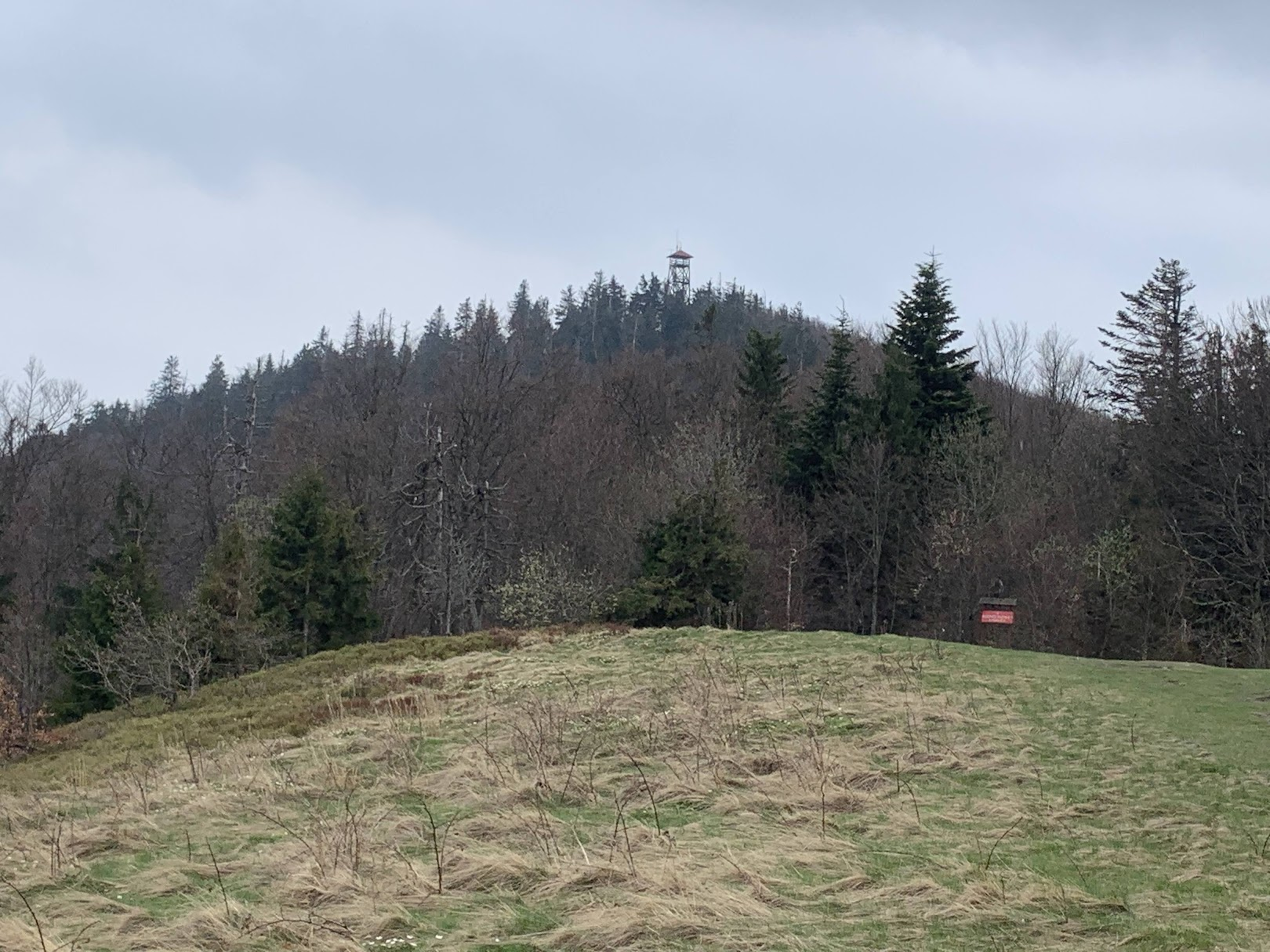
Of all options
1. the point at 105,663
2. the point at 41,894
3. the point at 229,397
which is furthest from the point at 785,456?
the point at 229,397

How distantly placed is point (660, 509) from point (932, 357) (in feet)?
56.4

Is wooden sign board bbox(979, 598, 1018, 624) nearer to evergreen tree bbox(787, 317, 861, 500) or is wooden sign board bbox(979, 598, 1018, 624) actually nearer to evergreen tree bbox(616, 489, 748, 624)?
evergreen tree bbox(616, 489, 748, 624)

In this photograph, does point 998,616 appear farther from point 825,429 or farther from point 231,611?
point 825,429

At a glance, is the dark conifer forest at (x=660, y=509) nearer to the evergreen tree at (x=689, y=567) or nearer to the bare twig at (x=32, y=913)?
the evergreen tree at (x=689, y=567)

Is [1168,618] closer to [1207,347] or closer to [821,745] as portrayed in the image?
[1207,347]

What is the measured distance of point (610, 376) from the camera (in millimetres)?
54344

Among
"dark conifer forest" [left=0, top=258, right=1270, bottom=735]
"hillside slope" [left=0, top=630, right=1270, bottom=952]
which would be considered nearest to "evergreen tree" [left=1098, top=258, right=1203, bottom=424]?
"dark conifer forest" [left=0, top=258, right=1270, bottom=735]

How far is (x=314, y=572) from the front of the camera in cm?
2794

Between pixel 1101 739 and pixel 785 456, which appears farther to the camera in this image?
pixel 785 456

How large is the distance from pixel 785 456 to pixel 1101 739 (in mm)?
30178

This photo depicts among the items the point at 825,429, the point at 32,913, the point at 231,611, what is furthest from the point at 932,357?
the point at 32,913

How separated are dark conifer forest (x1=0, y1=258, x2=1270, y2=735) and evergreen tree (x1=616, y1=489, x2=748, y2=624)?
0.06m

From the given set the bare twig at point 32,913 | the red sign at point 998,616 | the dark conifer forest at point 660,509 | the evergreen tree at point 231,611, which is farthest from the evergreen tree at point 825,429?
the bare twig at point 32,913

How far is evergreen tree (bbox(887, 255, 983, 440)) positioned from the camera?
126 feet
